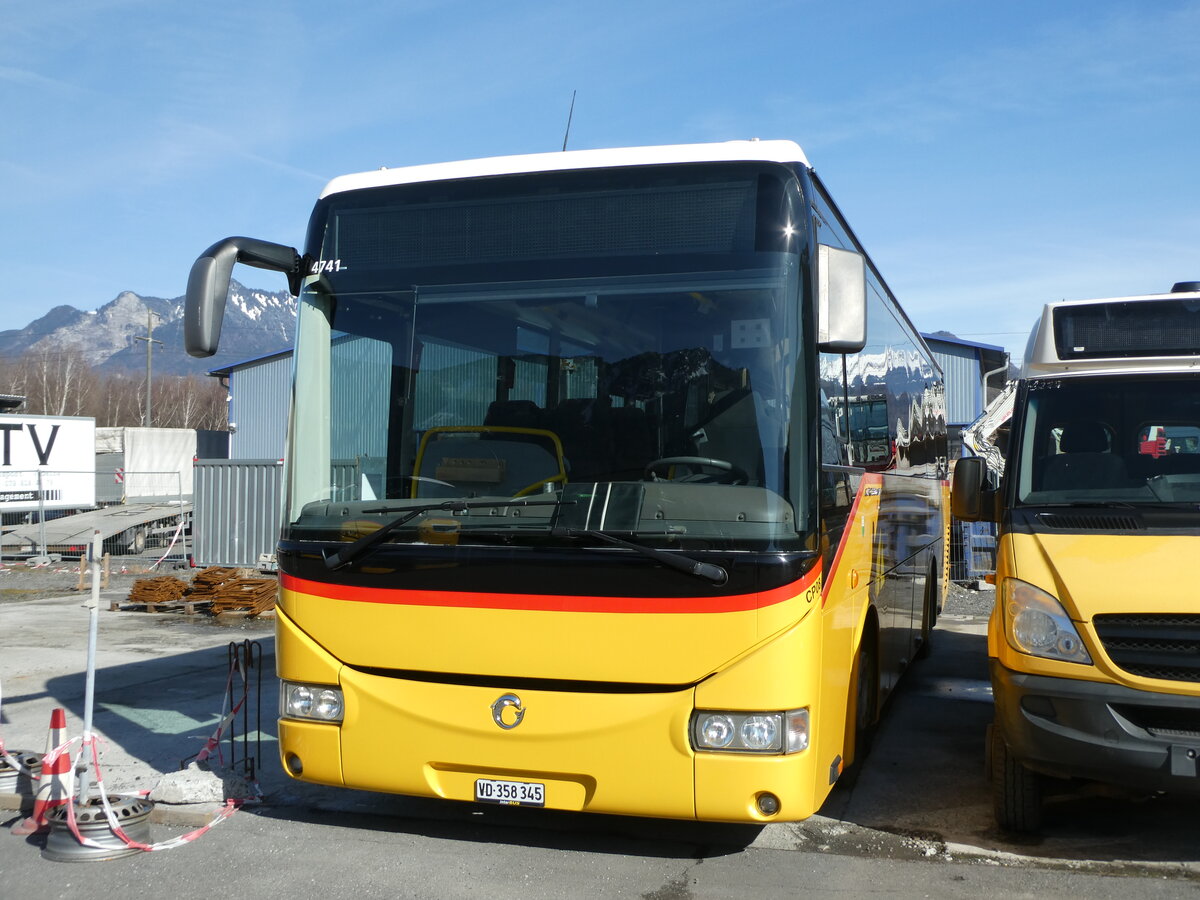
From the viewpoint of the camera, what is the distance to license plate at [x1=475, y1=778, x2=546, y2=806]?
476 cm

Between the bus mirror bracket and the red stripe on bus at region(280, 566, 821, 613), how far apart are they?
1181mm

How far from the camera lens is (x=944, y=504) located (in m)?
11.8

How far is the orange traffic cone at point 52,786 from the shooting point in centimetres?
571

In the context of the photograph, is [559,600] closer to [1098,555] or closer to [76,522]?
[1098,555]

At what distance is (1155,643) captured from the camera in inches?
183

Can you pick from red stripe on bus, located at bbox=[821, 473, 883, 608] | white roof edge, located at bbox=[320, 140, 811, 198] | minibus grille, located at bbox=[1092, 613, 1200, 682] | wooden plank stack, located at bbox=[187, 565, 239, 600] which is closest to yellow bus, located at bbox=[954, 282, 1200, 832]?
minibus grille, located at bbox=[1092, 613, 1200, 682]

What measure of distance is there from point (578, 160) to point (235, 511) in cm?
1991

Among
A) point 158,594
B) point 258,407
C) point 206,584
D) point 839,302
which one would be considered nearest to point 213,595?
→ point 206,584

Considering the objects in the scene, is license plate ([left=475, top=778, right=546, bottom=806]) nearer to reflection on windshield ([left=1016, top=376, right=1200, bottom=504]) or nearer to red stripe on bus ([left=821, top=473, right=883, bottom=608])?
red stripe on bus ([left=821, top=473, right=883, bottom=608])

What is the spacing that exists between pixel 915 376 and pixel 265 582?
1087 centimetres

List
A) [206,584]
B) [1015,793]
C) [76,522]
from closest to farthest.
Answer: [1015,793]
[206,584]
[76,522]

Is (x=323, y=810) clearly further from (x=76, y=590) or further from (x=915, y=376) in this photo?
(x=76, y=590)

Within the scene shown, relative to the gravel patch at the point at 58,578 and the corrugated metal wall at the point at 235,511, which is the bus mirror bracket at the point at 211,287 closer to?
the gravel patch at the point at 58,578

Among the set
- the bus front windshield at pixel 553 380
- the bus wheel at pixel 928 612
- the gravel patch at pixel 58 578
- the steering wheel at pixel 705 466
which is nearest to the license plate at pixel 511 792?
the bus front windshield at pixel 553 380
